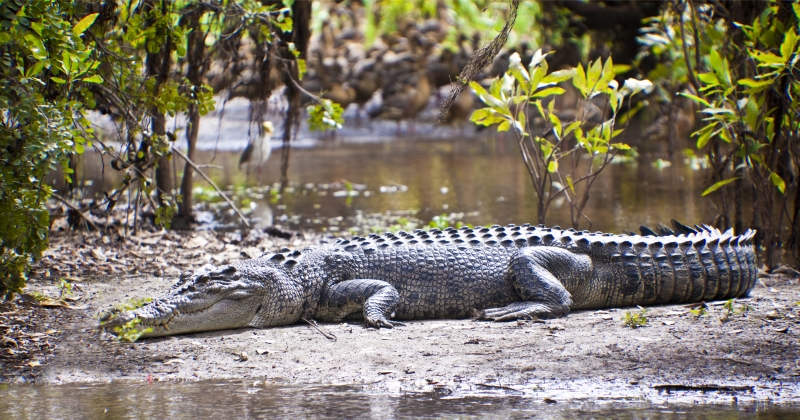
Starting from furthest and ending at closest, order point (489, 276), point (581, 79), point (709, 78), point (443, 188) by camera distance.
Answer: point (443, 188)
point (581, 79)
point (709, 78)
point (489, 276)

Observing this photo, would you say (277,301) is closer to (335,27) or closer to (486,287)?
(486,287)

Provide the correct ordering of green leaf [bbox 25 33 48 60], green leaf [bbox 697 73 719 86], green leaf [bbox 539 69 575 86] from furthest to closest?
1. green leaf [bbox 539 69 575 86]
2. green leaf [bbox 697 73 719 86]
3. green leaf [bbox 25 33 48 60]

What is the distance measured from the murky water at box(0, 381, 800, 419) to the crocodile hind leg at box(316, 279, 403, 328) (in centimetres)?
118

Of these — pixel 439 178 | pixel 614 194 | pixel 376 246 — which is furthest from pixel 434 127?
pixel 376 246

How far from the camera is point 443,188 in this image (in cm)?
1134

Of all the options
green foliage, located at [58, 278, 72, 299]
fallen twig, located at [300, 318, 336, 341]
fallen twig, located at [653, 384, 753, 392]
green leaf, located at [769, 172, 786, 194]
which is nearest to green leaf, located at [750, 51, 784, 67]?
green leaf, located at [769, 172, 786, 194]

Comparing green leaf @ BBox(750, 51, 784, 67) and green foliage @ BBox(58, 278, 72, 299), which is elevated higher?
green leaf @ BBox(750, 51, 784, 67)

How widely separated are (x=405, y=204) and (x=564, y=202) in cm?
212

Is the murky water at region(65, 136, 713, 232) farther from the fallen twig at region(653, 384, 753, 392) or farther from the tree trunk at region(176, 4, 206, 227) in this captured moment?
the fallen twig at region(653, 384, 753, 392)

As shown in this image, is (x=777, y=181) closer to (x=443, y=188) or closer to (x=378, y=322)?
(x=378, y=322)

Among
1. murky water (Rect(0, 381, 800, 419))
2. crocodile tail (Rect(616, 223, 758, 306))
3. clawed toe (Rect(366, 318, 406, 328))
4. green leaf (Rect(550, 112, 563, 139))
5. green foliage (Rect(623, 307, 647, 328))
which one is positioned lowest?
murky water (Rect(0, 381, 800, 419))

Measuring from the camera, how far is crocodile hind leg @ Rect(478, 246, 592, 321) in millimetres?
4848

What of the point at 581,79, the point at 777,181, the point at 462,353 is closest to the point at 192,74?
the point at 581,79

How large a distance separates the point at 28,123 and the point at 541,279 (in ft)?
10.4
